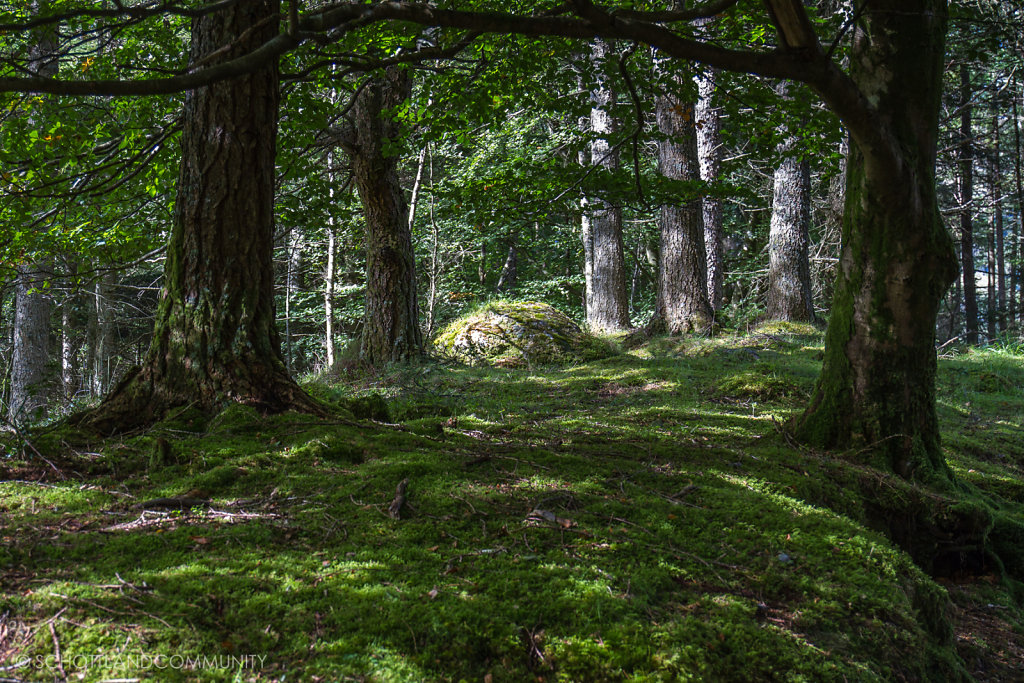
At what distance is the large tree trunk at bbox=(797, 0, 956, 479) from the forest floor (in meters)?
0.40

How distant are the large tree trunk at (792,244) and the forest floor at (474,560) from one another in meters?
7.34

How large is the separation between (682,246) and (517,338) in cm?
338

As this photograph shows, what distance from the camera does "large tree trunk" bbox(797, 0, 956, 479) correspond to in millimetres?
4086

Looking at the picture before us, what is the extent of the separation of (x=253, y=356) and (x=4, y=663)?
2577mm

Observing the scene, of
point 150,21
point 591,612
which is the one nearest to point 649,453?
point 591,612

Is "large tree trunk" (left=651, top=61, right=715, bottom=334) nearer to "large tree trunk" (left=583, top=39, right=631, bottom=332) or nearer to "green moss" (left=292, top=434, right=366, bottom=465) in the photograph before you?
"large tree trunk" (left=583, top=39, right=631, bottom=332)

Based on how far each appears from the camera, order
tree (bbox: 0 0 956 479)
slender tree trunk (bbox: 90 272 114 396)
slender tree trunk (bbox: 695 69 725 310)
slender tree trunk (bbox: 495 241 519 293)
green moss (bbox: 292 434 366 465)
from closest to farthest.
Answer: green moss (bbox: 292 434 366 465), tree (bbox: 0 0 956 479), slender tree trunk (bbox: 695 69 725 310), slender tree trunk (bbox: 90 272 114 396), slender tree trunk (bbox: 495 241 519 293)

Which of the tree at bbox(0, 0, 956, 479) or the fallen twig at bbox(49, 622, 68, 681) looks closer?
the fallen twig at bbox(49, 622, 68, 681)

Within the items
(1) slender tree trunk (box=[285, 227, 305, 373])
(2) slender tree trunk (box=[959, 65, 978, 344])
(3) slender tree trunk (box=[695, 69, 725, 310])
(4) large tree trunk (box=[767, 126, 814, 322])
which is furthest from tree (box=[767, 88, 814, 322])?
(1) slender tree trunk (box=[285, 227, 305, 373])

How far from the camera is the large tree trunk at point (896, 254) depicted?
409 centimetres

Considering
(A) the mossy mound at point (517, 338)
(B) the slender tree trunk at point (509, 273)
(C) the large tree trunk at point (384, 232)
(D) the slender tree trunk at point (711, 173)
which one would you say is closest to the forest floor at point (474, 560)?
(C) the large tree trunk at point (384, 232)

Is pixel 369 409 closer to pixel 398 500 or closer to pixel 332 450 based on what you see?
pixel 332 450

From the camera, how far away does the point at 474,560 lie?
2.48m

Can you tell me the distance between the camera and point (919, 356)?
423cm
